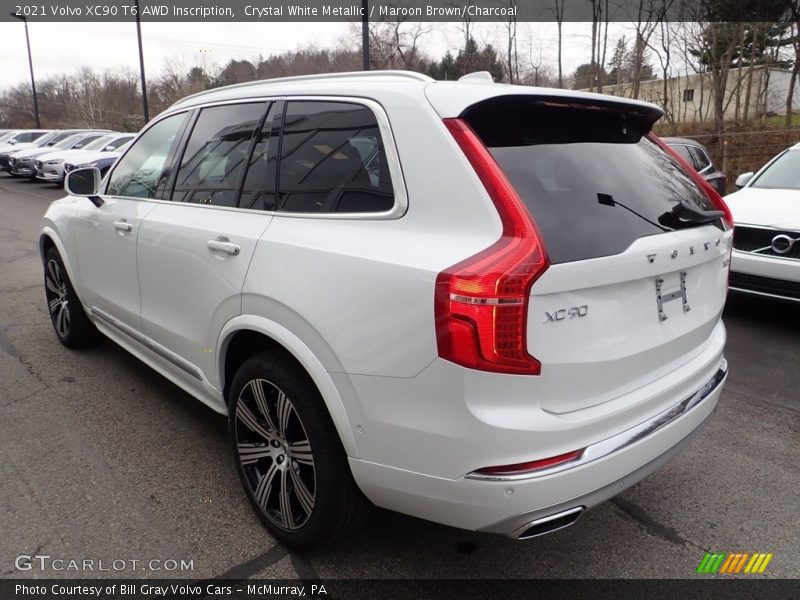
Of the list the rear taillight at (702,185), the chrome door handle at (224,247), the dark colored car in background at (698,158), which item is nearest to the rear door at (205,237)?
the chrome door handle at (224,247)

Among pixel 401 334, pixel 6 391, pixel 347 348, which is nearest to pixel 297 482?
pixel 347 348

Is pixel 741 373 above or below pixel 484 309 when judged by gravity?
below

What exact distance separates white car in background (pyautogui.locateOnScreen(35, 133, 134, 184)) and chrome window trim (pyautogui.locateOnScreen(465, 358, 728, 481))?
1847 centimetres

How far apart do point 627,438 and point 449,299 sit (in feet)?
2.68

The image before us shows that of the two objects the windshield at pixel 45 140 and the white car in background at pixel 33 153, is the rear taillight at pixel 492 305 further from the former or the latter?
the windshield at pixel 45 140

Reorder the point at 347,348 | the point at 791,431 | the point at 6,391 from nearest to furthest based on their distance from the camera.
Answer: the point at 347,348, the point at 791,431, the point at 6,391

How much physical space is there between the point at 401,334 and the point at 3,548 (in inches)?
77.7

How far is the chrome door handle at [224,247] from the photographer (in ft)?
8.48

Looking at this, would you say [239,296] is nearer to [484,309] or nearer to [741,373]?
[484,309]

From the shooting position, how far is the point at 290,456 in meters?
2.46

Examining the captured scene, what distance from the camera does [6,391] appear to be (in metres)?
4.05

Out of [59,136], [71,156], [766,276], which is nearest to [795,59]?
[766,276]

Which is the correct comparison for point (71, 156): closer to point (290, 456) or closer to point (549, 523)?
point (290, 456)

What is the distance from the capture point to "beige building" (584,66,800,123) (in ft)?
66.0
